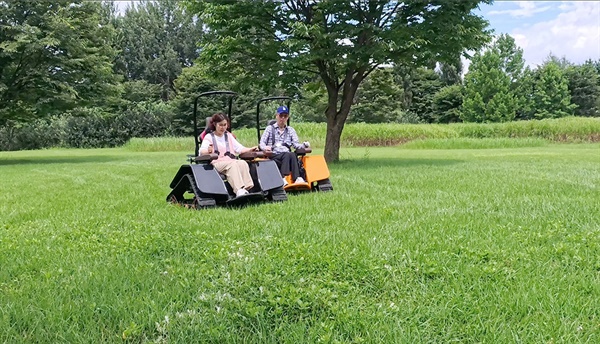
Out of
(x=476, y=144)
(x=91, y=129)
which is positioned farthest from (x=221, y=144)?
(x=91, y=129)

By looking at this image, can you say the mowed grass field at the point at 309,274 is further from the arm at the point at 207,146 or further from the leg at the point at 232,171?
the arm at the point at 207,146

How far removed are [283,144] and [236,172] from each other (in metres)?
1.59

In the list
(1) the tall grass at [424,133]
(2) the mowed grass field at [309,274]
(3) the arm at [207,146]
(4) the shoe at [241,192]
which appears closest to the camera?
(2) the mowed grass field at [309,274]

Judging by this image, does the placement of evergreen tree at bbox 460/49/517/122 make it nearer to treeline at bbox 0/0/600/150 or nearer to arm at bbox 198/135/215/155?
treeline at bbox 0/0/600/150

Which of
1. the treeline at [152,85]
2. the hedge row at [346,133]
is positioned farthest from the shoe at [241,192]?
the hedge row at [346,133]

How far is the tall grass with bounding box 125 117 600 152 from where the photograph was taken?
26.0 meters

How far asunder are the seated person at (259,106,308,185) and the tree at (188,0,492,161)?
12.9 ft

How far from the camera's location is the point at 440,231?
156 inches

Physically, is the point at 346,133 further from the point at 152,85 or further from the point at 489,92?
the point at 152,85

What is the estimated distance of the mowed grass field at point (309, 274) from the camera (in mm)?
2326

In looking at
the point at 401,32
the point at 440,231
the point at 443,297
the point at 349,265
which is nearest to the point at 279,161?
the point at 440,231

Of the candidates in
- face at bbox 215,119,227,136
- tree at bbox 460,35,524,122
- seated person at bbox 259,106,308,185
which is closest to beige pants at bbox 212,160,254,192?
face at bbox 215,119,227,136

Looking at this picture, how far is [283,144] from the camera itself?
737 cm

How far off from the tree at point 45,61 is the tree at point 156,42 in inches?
1068
